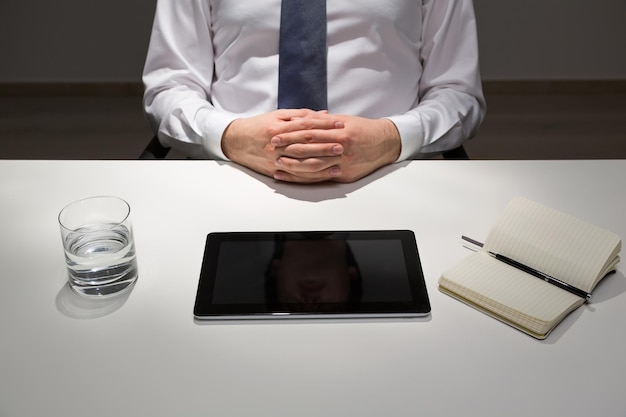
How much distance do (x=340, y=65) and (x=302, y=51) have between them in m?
0.11

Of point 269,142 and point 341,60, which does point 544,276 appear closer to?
point 269,142

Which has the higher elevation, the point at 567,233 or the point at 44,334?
the point at 567,233

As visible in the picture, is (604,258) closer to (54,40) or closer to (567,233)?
(567,233)

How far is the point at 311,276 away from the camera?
1206 millimetres

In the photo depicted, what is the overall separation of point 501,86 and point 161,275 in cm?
315

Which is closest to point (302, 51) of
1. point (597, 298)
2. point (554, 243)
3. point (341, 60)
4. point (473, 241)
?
point (341, 60)

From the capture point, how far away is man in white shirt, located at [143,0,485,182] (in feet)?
6.04

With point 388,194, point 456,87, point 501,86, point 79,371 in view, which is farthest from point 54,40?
point 79,371

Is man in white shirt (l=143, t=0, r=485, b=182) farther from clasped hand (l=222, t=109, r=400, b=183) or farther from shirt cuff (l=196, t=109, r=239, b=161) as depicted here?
clasped hand (l=222, t=109, r=400, b=183)

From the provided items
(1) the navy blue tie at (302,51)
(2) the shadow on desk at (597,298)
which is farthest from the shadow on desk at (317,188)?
(2) the shadow on desk at (597,298)

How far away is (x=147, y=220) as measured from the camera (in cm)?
137

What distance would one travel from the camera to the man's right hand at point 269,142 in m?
1.47

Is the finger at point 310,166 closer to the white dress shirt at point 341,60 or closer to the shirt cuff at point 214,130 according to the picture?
the shirt cuff at point 214,130

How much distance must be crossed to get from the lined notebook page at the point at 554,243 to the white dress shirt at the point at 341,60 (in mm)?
564
